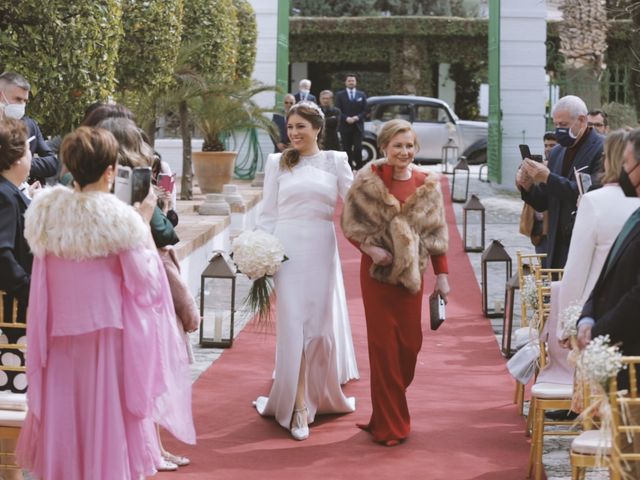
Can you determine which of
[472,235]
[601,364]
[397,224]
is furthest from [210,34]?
[601,364]

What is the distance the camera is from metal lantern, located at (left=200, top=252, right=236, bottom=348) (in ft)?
31.4

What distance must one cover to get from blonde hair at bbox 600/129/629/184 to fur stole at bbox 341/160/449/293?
1657 mm

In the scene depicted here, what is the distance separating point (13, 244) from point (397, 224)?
2406mm

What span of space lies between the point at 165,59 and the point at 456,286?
152 inches

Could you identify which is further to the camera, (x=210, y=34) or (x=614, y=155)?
(x=210, y=34)

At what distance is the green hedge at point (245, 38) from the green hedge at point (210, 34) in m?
3.33

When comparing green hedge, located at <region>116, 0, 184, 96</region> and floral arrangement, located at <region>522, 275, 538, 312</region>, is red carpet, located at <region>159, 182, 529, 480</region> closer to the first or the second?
floral arrangement, located at <region>522, 275, 538, 312</region>

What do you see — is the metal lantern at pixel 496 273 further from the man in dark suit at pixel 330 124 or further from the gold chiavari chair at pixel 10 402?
the man in dark suit at pixel 330 124

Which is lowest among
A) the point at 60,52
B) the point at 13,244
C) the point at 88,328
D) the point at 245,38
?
the point at 88,328

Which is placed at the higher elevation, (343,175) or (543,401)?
(343,175)

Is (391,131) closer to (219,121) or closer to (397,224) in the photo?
(397,224)

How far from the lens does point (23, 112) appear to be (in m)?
7.88

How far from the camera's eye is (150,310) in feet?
17.0

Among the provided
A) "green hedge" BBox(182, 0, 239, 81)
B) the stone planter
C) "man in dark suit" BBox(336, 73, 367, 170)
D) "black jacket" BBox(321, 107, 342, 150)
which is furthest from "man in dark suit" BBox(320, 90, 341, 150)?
the stone planter
